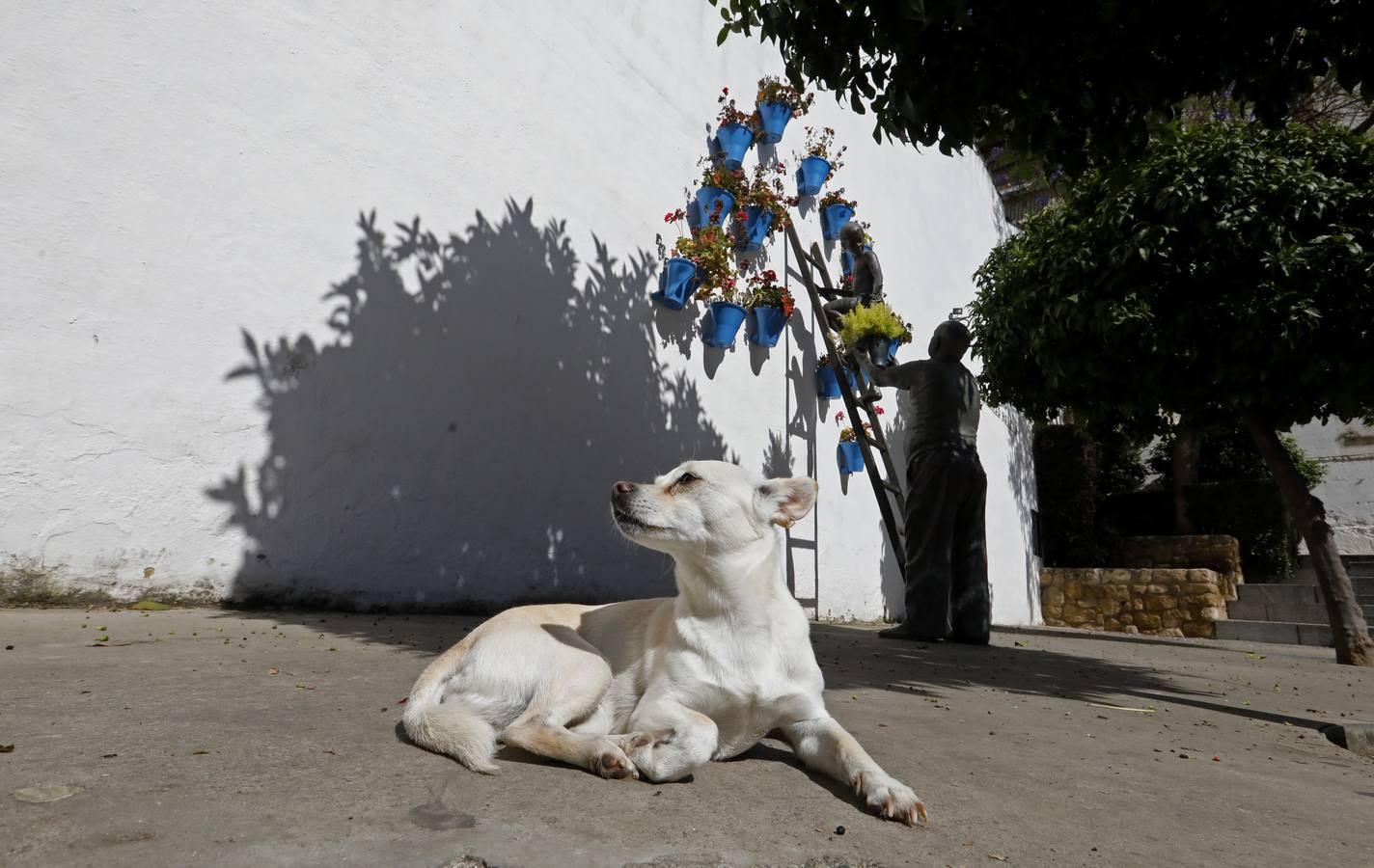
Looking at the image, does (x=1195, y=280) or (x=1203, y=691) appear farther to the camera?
(x=1195, y=280)

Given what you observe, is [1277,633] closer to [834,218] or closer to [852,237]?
[852,237]

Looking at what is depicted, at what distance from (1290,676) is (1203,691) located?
191 centimetres

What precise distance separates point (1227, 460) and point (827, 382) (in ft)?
33.6

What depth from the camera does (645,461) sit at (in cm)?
770

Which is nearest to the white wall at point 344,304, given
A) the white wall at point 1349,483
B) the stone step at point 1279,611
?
the stone step at point 1279,611

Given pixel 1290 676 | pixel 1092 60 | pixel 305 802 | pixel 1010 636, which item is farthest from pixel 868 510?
pixel 305 802

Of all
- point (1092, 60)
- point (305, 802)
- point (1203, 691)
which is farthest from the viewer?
point (1203, 691)

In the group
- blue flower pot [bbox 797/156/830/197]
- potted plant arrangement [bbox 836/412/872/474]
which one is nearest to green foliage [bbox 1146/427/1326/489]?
potted plant arrangement [bbox 836/412/872/474]

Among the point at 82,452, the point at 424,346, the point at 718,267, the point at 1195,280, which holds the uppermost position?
the point at 718,267

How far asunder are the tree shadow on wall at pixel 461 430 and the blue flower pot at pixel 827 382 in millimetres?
2539

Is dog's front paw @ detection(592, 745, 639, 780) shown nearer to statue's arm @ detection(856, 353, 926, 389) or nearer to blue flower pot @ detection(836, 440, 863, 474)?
statue's arm @ detection(856, 353, 926, 389)

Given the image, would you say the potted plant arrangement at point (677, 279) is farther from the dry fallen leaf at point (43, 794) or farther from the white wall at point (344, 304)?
the dry fallen leaf at point (43, 794)

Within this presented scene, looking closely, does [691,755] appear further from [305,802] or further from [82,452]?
[82,452]

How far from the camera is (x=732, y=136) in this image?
8.94m
